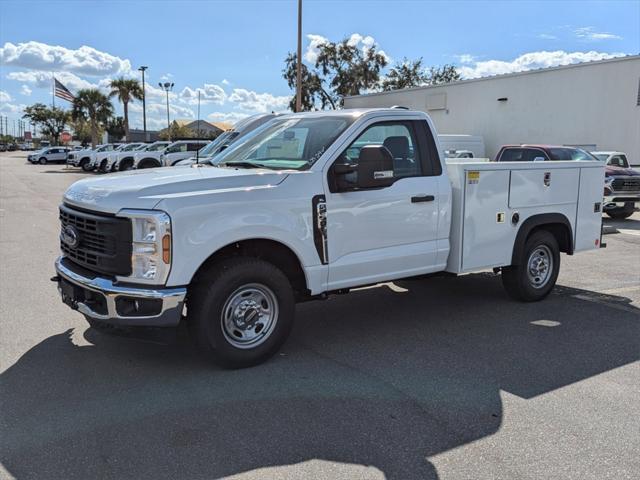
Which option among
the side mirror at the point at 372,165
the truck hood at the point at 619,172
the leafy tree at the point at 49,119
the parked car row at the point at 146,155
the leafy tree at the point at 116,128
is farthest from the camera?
the leafy tree at the point at 49,119

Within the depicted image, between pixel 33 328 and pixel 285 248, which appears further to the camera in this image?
pixel 33 328

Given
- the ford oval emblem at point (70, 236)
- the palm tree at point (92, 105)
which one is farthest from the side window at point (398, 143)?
the palm tree at point (92, 105)

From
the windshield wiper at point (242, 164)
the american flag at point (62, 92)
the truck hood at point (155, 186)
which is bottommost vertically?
the truck hood at point (155, 186)

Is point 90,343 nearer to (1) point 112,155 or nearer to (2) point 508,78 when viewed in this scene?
(2) point 508,78

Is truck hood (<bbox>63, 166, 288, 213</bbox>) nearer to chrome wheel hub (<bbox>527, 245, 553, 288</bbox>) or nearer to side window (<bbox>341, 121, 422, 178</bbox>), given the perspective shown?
side window (<bbox>341, 121, 422, 178</bbox>)

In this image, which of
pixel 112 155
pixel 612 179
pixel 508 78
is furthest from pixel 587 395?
pixel 112 155

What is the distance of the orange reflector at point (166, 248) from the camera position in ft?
13.3

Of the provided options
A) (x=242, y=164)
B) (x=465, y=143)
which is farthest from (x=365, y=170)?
(x=465, y=143)

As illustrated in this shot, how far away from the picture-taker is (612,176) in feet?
49.8

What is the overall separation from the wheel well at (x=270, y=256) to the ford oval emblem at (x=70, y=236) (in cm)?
101

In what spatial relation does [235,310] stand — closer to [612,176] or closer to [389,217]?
[389,217]

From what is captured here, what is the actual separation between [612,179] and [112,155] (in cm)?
2569

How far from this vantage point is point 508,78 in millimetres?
26781

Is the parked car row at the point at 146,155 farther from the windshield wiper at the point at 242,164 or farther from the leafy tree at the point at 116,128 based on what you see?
the leafy tree at the point at 116,128
